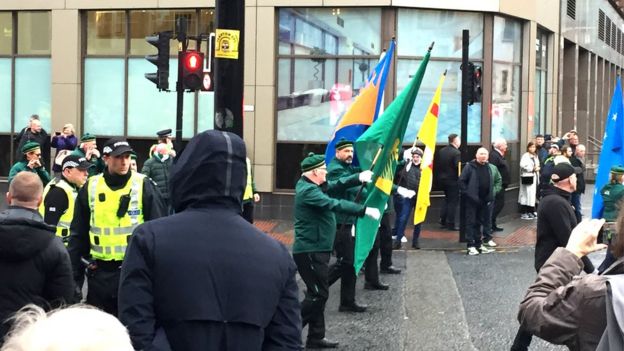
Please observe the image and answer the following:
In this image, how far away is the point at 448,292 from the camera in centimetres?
1110

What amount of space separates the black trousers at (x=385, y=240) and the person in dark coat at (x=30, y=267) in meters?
7.43

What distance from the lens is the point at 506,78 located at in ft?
65.7

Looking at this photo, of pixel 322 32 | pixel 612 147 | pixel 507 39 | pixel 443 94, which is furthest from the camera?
pixel 507 39

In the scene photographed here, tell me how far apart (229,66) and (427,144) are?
6498 millimetres

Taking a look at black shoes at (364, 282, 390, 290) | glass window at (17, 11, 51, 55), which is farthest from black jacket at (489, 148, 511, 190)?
glass window at (17, 11, 51, 55)

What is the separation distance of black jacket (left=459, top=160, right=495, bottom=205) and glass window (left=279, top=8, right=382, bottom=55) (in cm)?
438

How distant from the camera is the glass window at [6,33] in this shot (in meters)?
20.5

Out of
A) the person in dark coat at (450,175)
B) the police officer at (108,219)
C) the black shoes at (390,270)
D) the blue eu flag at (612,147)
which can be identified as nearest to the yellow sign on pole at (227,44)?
the police officer at (108,219)

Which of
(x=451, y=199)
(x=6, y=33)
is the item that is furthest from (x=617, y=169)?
(x=6, y=33)

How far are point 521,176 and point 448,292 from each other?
31.3 ft

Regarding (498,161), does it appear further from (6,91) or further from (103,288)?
(103,288)

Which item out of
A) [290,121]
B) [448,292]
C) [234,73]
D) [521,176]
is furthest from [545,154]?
[234,73]

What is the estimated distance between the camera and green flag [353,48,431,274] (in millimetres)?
9375

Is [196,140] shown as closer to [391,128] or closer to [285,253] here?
[285,253]
